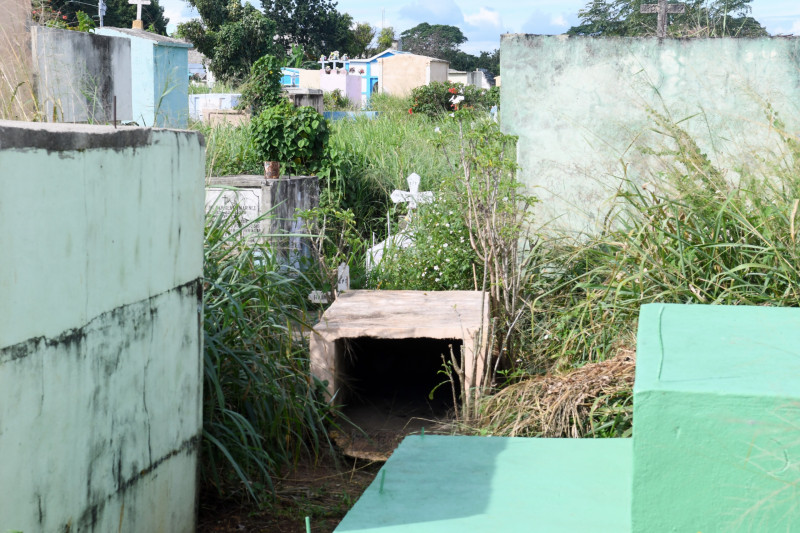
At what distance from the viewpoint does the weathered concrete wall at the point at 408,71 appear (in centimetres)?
4059

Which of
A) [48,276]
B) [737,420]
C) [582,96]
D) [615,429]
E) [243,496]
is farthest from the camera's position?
[582,96]

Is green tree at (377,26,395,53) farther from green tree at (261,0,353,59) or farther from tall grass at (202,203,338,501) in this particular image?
tall grass at (202,203,338,501)

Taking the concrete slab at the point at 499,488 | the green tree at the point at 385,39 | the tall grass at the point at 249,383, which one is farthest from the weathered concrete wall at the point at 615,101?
the green tree at the point at 385,39

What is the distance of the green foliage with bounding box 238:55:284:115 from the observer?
11984 mm

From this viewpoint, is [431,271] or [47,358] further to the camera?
[431,271]

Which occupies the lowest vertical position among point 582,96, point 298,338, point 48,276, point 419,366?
point 419,366

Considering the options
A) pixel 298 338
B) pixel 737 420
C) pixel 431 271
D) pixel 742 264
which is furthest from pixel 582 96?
pixel 737 420

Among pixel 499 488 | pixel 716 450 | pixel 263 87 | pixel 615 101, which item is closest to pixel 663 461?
pixel 716 450

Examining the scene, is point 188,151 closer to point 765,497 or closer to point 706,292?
point 765,497

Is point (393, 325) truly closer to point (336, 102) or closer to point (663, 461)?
point (663, 461)

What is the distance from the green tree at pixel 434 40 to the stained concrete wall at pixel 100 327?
6809 cm

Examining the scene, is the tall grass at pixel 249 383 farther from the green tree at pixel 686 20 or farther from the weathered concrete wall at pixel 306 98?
the weathered concrete wall at pixel 306 98

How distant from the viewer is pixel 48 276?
7.43 feet

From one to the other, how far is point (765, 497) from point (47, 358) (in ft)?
6.00
